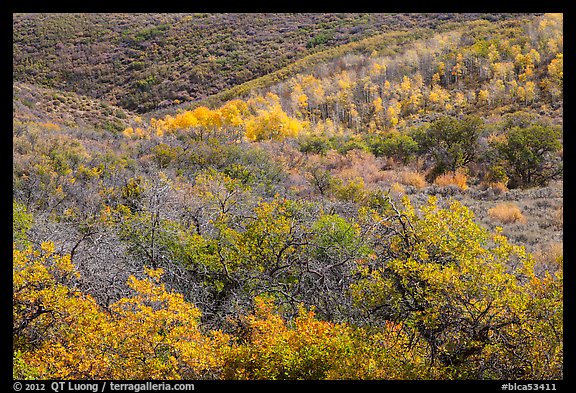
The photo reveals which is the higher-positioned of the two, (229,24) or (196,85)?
(229,24)

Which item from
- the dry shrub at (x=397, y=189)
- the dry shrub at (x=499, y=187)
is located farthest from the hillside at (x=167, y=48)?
the dry shrub at (x=499, y=187)

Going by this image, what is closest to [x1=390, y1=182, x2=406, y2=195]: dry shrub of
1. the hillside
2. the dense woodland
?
the dense woodland

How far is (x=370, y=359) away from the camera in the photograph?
5.44 meters

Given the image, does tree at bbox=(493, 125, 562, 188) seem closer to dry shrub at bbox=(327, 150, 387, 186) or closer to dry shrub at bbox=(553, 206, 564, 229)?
dry shrub at bbox=(553, 206, 564, 229)

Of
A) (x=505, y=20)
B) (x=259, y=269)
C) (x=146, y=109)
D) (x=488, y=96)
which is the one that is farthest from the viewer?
(x=505, y=20)

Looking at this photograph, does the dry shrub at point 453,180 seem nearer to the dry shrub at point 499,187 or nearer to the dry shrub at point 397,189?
the dry shrub at point 499,187

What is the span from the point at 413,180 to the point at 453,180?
1720 mm

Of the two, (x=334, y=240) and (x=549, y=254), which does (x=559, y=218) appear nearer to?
(x=549, y=254)

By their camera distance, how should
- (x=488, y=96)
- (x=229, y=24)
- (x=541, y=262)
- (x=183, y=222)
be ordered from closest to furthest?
(x=183, y=222)
(x=541, y=262)
(x=488, y=96)
(x=229, y=24)

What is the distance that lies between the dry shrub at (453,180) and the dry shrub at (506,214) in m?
3.75
